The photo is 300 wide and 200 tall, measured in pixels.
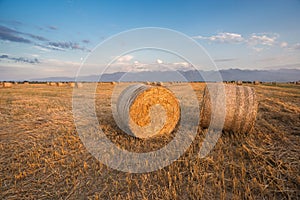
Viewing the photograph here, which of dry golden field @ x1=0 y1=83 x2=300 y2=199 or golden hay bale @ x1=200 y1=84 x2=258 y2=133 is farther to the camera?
golden hay bale @ x1=200 y1=84 x2=258 y2=133

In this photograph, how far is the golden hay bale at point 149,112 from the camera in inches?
197

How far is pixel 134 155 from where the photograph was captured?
161 inches

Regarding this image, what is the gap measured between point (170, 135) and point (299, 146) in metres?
2.85

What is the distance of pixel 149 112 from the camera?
516 cm

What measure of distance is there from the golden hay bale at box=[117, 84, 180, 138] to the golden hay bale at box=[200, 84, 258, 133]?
0.95 metres

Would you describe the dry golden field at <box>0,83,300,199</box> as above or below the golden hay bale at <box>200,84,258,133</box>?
below

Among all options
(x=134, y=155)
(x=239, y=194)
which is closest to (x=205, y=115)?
(x=134, y=155)

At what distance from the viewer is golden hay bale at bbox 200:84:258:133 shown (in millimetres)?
4957

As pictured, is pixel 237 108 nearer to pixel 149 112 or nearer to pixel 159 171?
pixel 149 112

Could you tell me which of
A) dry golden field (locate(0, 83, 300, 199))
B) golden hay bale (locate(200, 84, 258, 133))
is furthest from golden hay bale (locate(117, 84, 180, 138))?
golden hay bale (locate(200, 84, 258, 133))

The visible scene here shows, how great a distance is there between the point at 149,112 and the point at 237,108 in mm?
2260

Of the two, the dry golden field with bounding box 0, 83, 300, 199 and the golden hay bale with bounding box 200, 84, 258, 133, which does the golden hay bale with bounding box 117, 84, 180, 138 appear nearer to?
the dry golden field with bounding box 0, 83, 300, 199

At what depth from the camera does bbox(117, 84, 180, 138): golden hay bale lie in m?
5.01

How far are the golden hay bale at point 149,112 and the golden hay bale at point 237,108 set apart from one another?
95cm
